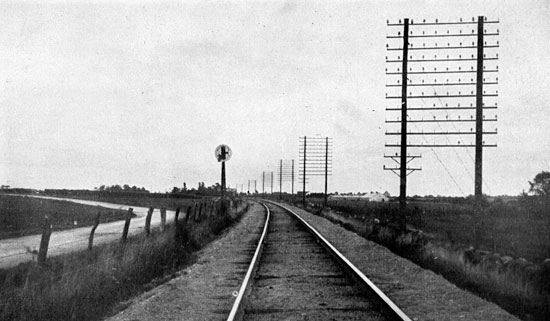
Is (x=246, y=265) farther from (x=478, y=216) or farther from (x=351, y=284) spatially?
(x=478, y=216)

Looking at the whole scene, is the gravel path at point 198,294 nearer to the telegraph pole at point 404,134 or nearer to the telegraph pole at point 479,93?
the telegraph pole at point 404,134

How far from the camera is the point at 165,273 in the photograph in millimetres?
12930

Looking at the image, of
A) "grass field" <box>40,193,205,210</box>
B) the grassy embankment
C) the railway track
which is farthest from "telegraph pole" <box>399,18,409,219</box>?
"grass field" <box>40,193,205,210</box>

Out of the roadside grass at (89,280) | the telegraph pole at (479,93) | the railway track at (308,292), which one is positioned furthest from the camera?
the telegraph pole at (479,93)

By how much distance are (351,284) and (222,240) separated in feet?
36.8

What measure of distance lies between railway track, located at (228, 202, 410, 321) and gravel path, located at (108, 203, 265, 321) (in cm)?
39

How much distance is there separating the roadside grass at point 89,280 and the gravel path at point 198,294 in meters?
0.47

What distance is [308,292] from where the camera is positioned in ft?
31.0

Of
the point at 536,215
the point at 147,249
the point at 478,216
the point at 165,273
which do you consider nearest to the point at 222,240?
the point at 147,249

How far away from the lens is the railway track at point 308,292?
7.69 meters

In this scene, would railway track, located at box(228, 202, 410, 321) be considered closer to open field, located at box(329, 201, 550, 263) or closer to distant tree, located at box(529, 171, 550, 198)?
open field, located at box(329, 201, 550, 263)

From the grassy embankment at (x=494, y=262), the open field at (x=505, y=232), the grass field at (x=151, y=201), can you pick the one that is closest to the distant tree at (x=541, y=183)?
the open field at (x=505, y=232)

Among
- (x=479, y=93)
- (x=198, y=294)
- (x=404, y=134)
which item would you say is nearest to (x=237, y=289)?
(x=198, y=294)

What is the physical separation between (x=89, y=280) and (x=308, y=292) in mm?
4365
